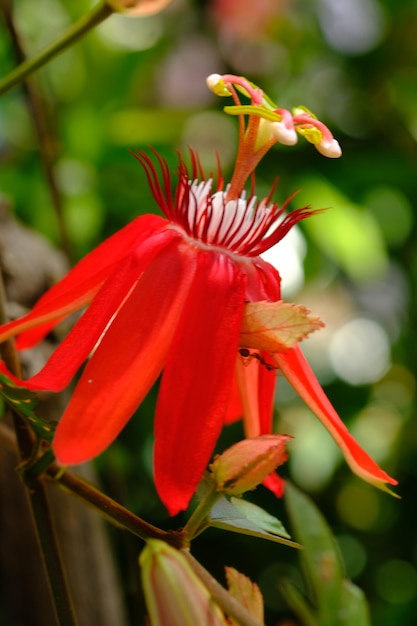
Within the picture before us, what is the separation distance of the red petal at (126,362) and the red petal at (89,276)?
3 cm

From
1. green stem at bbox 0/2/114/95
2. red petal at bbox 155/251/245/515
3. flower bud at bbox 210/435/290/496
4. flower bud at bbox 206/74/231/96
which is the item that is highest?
green stem at bbox 0/2/114/95

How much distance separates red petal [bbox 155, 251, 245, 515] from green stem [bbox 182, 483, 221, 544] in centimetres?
1

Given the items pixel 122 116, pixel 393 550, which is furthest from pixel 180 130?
pixel 393 550

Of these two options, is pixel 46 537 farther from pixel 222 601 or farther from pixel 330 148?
pixel 330 148

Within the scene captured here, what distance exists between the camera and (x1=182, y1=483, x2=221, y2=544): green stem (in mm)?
356

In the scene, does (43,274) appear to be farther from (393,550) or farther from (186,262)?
(393,550)

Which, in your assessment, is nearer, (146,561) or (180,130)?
(146,561)

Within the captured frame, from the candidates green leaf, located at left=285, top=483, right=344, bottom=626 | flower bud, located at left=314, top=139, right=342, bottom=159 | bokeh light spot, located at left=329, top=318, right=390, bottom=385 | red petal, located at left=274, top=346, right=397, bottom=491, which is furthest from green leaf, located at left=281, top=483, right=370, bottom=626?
bokeh light spot, located at left=329, top=318, right=390, bottom=385

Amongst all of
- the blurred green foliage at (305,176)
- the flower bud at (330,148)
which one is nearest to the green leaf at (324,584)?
the flower bud at (330,148)

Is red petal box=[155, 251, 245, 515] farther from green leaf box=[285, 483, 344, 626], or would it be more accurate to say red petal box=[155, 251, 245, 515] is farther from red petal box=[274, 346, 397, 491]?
green leaf box=[285, 483, 344, 626]

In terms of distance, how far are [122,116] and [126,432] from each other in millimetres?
475

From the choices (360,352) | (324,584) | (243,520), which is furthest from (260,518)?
(360,352)

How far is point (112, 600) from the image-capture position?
2.51ft

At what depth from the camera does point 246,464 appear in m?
0.35
